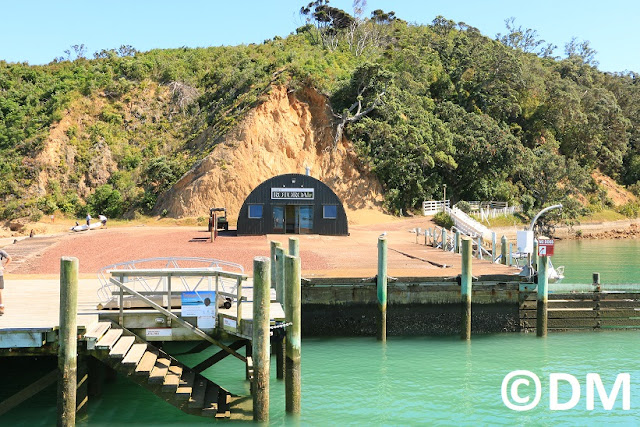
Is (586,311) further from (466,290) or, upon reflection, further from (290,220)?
(290,220)

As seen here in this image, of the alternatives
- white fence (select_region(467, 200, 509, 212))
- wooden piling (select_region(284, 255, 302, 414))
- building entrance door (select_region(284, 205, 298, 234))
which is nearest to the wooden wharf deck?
wooden piling (select_region(284, 255, 302, 414))

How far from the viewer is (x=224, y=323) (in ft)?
46.9

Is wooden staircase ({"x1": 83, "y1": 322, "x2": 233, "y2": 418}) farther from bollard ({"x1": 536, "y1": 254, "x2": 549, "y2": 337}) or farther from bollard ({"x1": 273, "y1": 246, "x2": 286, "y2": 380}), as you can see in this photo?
bollard ({"x1": 536, "y1": 254, "x2": 549, "y2": 337})

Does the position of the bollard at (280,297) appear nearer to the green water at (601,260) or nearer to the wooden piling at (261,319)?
the wooden piling at (261,319)

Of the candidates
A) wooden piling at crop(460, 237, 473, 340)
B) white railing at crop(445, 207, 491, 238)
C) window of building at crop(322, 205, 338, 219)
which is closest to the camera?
wooden piling at crop(460, 237, 473, 340)

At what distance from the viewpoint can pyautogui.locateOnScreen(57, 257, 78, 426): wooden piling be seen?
1241 centimetres

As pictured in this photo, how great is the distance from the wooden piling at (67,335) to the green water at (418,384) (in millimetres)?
1664

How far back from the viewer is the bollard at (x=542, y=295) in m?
21.4

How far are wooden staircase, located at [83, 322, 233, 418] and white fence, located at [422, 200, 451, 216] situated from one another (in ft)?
174

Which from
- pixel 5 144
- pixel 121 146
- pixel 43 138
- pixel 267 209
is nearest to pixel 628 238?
pixel 267 209

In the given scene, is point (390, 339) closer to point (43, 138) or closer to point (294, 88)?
point (294, 88)

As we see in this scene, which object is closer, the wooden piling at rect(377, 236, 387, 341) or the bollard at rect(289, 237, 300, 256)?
the bollard at rect(289, 237, 300, 256)

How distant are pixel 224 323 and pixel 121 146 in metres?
63.2

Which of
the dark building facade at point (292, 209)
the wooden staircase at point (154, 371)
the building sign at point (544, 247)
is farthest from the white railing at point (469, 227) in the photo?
the wooden staircase at point (154, 371)
